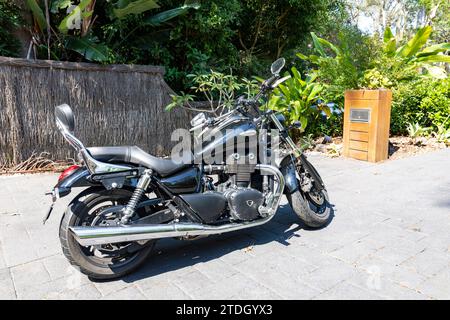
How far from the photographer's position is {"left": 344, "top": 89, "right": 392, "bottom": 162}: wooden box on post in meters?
6.08

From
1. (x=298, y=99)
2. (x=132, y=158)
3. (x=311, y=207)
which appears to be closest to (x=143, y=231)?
(x=132, y=158)

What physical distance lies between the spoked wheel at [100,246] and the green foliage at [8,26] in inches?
195

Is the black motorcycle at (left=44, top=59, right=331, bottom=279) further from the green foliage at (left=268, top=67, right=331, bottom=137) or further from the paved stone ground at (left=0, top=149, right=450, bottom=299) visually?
the green foliage at (left=268, top=67, right=331, bottom=137)

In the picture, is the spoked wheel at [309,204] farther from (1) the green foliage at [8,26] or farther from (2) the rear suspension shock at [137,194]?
(1) the green foliage at [8,26]

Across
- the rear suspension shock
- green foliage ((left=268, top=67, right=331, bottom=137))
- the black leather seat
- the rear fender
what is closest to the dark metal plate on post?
green foliage ((left=268, top=67, right=331, bottom=137))

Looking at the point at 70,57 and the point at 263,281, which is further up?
the point at 70,57

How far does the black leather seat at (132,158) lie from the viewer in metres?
2.38

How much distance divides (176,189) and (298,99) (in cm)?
518

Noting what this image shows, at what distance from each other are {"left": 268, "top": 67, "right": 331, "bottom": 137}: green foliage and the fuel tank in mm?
4267
